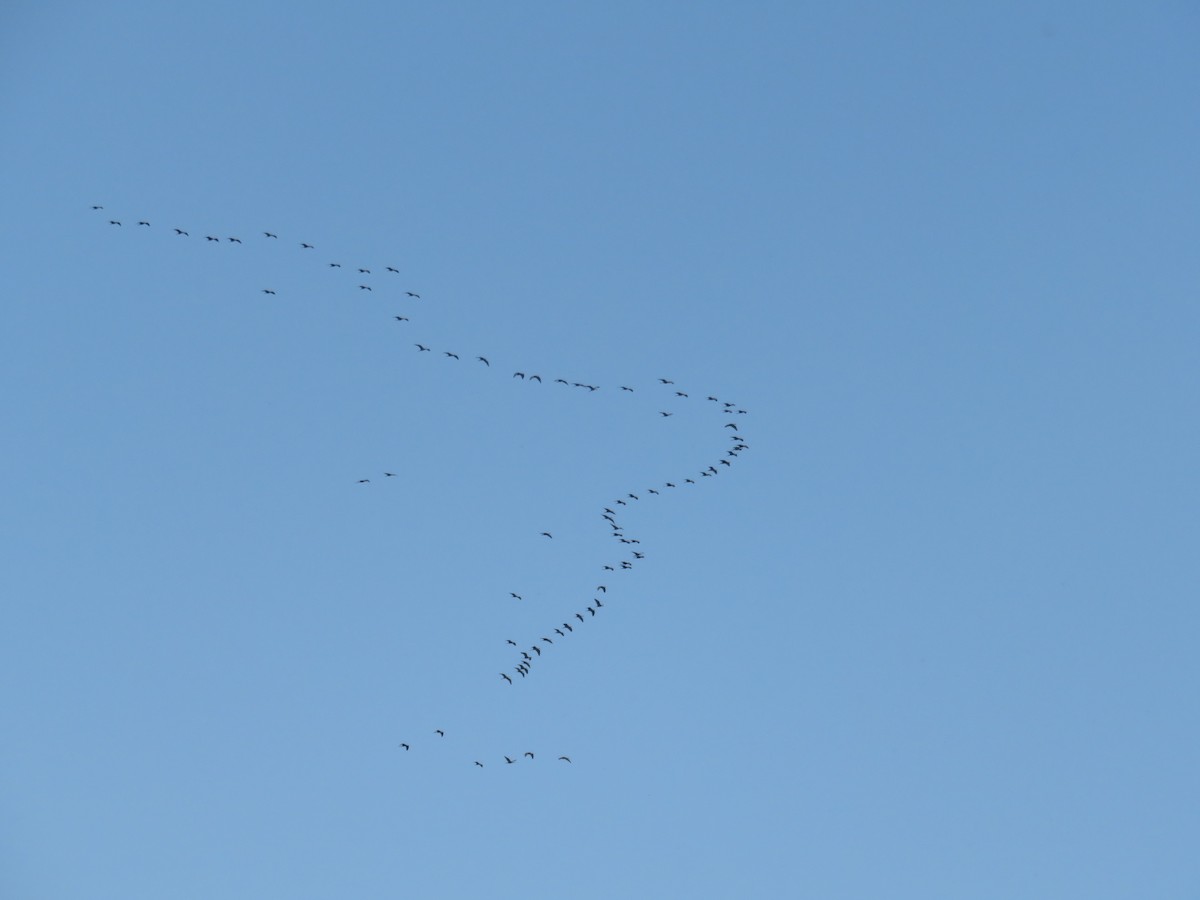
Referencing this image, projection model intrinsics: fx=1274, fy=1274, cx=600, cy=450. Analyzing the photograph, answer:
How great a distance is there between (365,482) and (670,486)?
1800 cm

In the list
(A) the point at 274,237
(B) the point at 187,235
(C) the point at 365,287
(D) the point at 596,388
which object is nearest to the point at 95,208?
(B) the point at 187,235

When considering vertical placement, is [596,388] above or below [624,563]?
above

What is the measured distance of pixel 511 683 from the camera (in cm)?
6812

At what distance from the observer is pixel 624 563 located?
7250 centimetres

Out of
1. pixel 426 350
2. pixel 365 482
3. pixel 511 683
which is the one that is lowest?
pixel 511 683

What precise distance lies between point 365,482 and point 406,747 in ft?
50.6

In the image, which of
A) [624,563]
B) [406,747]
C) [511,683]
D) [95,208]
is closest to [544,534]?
[624,563]

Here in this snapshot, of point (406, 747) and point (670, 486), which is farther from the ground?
point (670, 486)

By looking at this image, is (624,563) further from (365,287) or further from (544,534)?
(365,287)

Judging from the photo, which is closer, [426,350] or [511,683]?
[511,683]

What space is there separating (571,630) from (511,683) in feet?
21.0

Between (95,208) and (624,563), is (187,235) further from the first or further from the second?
(624,563)

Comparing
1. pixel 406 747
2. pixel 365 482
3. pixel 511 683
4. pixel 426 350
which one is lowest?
pixel 406 747

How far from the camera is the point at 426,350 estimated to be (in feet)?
250
